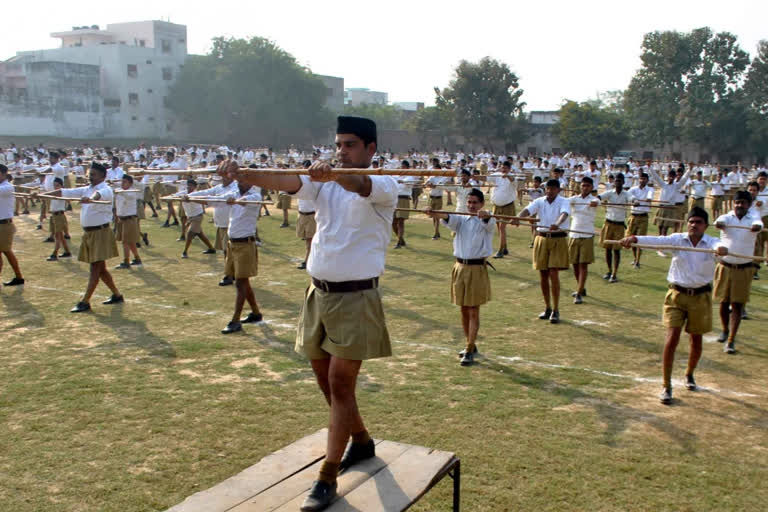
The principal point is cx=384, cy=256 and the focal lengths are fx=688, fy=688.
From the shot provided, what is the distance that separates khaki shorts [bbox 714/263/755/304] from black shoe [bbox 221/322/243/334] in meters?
5.91

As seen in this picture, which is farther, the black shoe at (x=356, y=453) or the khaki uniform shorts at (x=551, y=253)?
the khaki uniform shorts at (x=551, y=253)

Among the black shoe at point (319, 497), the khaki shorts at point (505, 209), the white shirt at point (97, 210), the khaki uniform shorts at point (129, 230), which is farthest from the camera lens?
the khaki shorts at point (505, 209)

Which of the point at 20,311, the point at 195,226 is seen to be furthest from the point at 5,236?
the point at 195,226

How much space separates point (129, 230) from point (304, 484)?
10966 millimetres

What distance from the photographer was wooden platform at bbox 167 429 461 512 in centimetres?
355

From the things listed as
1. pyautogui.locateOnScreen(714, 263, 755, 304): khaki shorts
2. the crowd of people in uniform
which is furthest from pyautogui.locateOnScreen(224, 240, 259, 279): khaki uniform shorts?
pyautogui.locateOnScreen(714, 263, 755, 304): khaki shorts

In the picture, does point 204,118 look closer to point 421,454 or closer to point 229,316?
point 229,316

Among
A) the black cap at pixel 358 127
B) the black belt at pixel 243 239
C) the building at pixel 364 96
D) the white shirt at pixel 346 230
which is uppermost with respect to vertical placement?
the building at pixel 364 96

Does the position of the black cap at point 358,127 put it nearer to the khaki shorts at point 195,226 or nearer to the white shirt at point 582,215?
the white shirt at point 582,215

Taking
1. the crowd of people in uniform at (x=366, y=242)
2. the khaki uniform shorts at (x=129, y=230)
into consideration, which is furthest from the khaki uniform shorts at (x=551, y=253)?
the khaki uniform shorts at (x=129, y=230)

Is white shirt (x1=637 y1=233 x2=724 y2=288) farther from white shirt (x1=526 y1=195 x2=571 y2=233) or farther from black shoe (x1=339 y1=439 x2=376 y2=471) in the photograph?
black shoe (x1=339 y1=439 x2=376 y2=471)

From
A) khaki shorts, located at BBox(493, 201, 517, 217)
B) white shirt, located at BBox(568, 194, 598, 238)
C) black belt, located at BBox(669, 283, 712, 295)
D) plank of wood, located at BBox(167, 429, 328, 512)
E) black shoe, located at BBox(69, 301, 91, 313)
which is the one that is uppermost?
white shirt, located at BBox(568, 194, 598, 238)

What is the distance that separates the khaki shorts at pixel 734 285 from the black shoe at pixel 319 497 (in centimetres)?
640

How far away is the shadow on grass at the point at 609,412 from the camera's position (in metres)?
5.64
